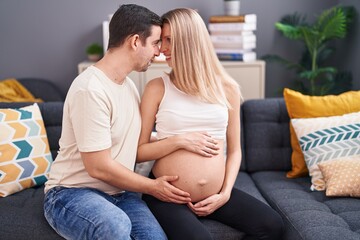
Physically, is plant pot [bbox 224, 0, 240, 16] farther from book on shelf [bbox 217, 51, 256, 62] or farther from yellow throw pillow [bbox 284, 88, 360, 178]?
yellow throw pillow [bbox 284, 88, 360, 178]

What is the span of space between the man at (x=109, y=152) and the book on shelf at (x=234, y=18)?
A: 1.71 meters

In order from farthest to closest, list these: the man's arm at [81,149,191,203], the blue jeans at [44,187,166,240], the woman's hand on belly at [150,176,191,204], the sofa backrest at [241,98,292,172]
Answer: the sofa backrest at [241,98,292,172] < the woman's hand on belly at [150,176,191,204] < the man's arm at [81,149,191,203] < the blue jeans at [44,187,166,240]

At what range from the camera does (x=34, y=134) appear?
2311mm

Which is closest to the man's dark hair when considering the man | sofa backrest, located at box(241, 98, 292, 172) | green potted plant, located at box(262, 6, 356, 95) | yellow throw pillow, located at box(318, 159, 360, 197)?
the man

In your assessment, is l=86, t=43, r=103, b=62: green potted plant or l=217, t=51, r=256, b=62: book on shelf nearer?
l=217, t=51, r=256, b=62: book on shelf

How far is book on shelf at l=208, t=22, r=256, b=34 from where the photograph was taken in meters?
3.54

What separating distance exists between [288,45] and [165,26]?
2.22 m

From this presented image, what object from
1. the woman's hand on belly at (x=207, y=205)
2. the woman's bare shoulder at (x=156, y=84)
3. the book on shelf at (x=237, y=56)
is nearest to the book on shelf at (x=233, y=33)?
the book on shelf at (x=237, y=56)

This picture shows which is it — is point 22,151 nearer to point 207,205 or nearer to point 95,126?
point 95,126

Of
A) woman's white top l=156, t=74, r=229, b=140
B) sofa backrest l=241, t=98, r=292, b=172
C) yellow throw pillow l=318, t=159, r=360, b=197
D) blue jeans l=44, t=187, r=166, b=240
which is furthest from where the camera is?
sofa backrest l=241, t=98, r=292, b=172

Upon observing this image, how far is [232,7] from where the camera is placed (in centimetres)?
362

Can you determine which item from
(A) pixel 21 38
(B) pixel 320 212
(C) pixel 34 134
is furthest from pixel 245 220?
(A) pixel 21 38

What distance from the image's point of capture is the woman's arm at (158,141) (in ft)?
6.40

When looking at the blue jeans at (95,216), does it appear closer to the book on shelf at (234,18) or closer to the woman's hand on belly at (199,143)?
the woman's hand on belly at (199,143)
